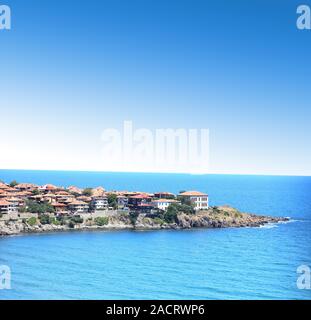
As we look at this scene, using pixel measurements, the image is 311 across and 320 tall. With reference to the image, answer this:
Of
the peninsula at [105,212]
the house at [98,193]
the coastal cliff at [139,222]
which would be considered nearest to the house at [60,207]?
the peninsula at [105,212]

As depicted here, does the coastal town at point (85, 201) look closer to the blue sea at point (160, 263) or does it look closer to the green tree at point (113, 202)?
the green tree at point (113, 202)

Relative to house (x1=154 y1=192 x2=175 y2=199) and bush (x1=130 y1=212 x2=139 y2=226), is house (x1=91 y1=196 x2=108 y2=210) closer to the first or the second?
bush (x1=130 y1=212 x2=139 y2=226)

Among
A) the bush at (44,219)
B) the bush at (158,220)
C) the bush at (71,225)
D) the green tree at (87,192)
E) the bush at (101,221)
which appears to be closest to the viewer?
the bush at (44,219)

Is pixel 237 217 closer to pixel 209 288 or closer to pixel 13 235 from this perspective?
pixel 13 235

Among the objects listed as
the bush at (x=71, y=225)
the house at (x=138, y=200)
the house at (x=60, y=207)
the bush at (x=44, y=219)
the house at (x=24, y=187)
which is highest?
the house at (x=24, y=187)

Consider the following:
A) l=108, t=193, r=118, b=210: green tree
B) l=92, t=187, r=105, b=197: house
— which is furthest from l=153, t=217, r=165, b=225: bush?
l=92, t=187, r=105, b=197: house

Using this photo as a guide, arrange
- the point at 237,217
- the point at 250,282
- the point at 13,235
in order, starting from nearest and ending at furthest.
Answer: the point at 250,282
the point at 13,235
the point at 237,217
